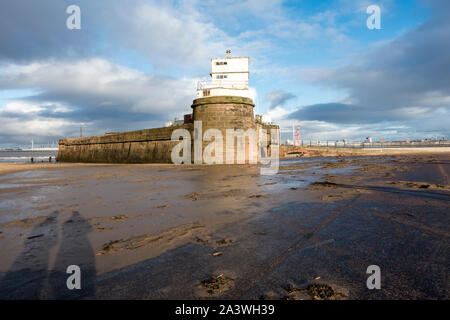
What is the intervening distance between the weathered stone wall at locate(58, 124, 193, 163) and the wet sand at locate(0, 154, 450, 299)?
13508 mm

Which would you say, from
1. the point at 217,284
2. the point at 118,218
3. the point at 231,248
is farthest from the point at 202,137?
the point at 217,284

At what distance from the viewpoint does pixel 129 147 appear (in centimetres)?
2034

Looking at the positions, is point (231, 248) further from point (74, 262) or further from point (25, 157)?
point (25, 157)

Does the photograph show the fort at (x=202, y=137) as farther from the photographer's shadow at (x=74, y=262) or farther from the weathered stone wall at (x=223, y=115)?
the photographer's shadow at (x=74, y=262)

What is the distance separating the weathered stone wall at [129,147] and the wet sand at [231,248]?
44.3ft

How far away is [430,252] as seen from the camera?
204 cm

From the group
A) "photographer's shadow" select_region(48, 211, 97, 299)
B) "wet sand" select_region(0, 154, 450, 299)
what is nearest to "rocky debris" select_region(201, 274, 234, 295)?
"wet sand" select_region(0, 154, 450, 299)

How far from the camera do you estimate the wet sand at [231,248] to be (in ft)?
5.21

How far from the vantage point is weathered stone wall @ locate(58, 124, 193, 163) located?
17.7m

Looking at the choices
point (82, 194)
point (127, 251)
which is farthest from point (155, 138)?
point (127, 251)

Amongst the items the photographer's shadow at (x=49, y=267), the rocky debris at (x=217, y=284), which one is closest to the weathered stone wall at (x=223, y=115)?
the photographer's shadow at (x=49, y=267)

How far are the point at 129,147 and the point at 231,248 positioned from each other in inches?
786

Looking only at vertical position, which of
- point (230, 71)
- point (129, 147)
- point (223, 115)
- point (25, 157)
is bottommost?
point (25, 157)

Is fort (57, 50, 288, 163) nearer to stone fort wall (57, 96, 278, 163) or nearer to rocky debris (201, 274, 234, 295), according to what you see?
stone fort wall (57, 96, 278, 163)
